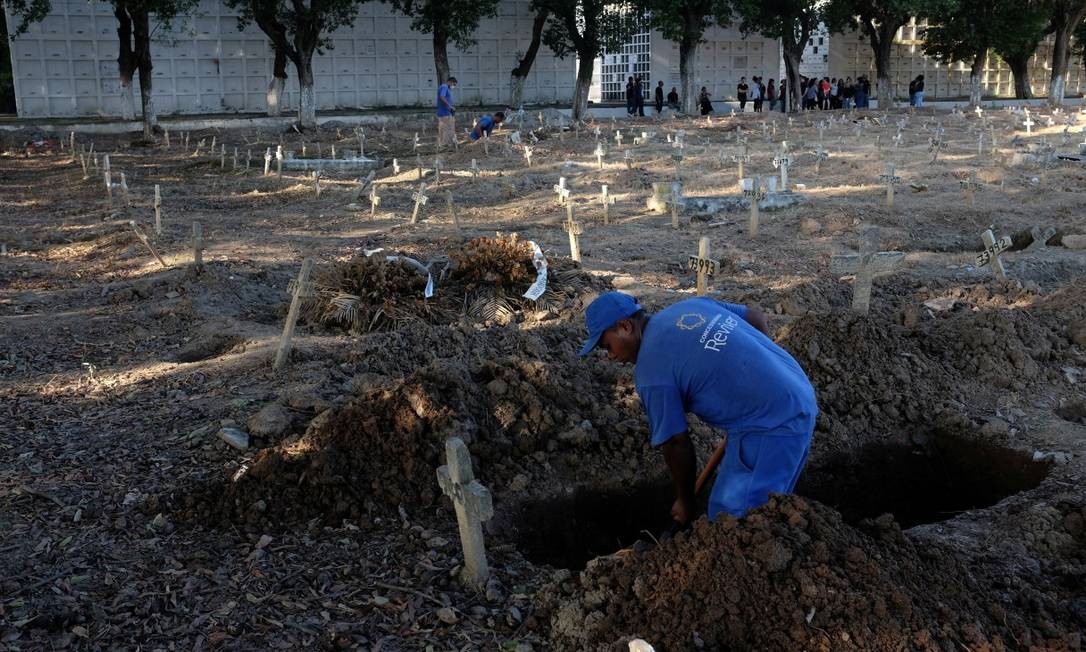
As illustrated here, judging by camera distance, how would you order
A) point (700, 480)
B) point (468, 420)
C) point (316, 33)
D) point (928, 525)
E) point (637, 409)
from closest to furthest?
1. point (700, 480)
2. point (928, 525)
3. point (468, 420)
4. point (637, 409)
5. point (316, 33)

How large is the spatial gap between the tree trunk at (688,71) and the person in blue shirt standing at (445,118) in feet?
34.7

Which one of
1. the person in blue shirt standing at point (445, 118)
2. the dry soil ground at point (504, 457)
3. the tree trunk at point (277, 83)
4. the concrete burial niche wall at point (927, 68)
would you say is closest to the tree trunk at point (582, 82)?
the person in blue shirt standing at point (445, 118)

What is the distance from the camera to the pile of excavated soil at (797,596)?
10.7 ft

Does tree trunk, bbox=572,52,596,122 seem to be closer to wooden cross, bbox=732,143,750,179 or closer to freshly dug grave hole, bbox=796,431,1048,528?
wooden cross, bbox=732,143,750,179

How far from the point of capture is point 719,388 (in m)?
3.66

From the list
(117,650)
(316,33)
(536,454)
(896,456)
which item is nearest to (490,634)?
(117,650)

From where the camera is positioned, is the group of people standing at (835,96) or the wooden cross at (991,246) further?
the group of people standing at (835,96)

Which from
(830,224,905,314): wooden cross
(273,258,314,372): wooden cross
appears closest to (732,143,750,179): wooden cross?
(830,224,905,314): wooden cross

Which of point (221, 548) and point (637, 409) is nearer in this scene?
point (221, 548)

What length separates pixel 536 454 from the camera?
5699 millimetres

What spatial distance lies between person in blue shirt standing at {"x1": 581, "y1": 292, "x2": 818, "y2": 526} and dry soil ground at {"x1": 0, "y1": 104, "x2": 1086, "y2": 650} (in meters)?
0.29

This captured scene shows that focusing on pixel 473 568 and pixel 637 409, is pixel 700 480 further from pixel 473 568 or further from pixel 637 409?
pixel 637 409

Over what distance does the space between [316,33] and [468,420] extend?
23940 mm

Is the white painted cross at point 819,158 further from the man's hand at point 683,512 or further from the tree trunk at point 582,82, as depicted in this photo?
the man's hand at point 683,512
